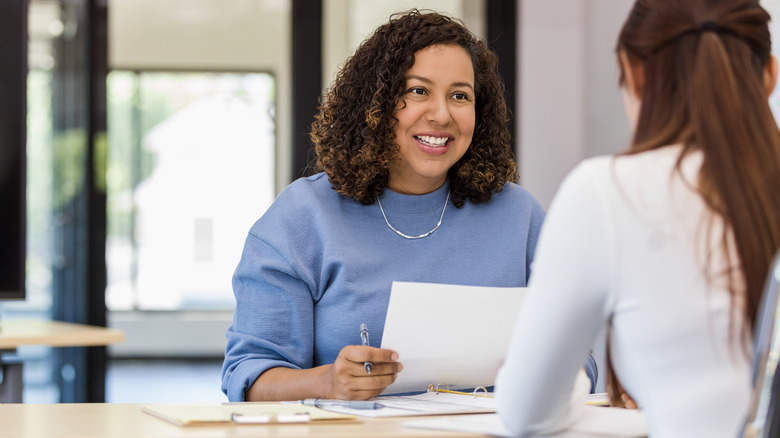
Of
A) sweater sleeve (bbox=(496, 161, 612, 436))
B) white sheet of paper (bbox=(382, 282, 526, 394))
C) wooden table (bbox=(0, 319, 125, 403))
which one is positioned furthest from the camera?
wooden table (bbox=(0, 319, 125, 403))

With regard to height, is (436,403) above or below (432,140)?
below

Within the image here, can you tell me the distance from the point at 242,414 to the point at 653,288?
2.07ft

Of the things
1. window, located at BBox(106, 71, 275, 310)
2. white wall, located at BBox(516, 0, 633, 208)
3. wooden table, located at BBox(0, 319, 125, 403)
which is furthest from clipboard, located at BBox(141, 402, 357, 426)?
window, located at BBox(106, 71, 275, 310)

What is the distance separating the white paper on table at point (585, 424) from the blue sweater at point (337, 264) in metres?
0.45

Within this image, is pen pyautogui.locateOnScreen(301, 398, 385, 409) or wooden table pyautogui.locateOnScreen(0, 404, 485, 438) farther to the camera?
pen pyautogui.locateOnScreen(301, 398, 385, 409)

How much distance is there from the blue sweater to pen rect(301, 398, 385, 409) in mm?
199

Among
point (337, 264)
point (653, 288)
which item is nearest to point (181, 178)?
point (337, 264)

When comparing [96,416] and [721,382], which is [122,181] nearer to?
[96,416]

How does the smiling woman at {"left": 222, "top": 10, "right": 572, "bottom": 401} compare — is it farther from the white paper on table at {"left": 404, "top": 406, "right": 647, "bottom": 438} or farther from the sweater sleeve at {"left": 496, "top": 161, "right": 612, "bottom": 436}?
the sweater sleeve at {"left": 496, "top": 161, "right": 612, "bottom": 436}

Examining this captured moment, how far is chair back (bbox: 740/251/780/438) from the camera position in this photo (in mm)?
822

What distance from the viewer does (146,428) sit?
1189mm

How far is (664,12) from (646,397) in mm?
439

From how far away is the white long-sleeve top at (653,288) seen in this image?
91 centimetres

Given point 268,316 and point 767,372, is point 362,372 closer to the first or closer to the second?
point 268,316
